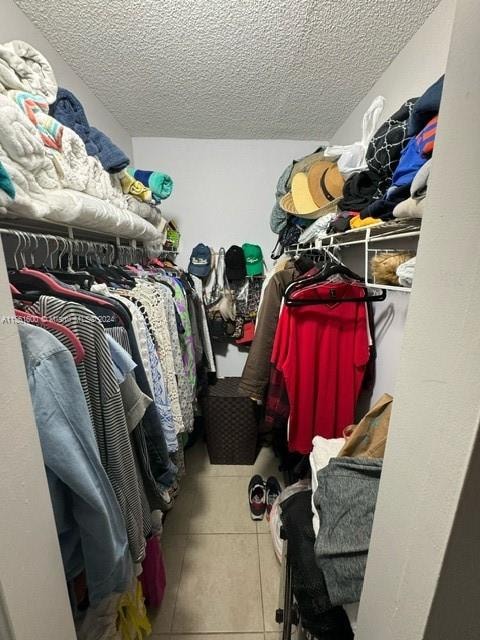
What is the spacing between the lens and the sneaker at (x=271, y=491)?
1.66 meters

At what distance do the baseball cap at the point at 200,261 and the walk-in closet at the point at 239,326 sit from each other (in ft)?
0.05


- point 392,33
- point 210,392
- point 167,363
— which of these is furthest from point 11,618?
point 392,33

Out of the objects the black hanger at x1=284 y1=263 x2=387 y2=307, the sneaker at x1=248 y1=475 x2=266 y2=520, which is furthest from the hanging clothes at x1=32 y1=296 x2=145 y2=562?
the sneaker at x1=248 y1=475 x2=266 y2=520

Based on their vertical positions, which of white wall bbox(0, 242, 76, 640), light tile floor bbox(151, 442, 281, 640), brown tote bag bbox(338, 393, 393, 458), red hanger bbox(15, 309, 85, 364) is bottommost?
light tile floor bbox(151, 442, 281, 640)

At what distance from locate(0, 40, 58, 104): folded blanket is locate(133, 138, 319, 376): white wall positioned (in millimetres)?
1349

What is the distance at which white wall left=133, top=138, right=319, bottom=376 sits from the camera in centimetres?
215

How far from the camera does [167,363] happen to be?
3.83ft

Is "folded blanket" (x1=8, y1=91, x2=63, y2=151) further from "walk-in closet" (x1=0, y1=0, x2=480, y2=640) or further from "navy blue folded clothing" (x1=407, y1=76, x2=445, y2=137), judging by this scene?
"navy blue folded clothing" (x1=407, y1=76, x2=445, y2=137)

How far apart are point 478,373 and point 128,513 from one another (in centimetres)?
81

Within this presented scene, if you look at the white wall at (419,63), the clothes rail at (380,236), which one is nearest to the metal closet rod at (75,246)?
the clothes rail at (380,236)

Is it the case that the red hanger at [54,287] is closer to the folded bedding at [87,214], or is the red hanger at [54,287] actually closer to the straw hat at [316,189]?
the folded bedding at [87,214]

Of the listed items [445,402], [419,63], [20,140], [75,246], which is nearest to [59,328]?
[20,140]

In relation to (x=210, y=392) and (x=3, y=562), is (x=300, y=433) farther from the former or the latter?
(x=3, y=562)

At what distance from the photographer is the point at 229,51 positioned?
1250 millimetres
